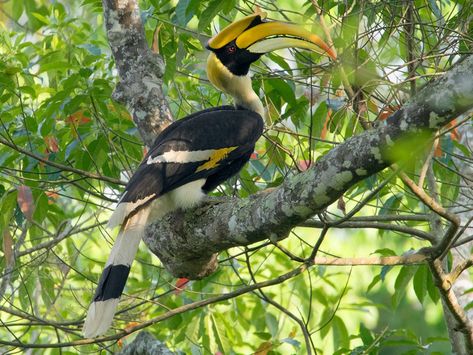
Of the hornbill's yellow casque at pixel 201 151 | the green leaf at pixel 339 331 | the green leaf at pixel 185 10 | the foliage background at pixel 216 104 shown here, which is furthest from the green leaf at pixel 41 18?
the green leaf at pixel 339 331

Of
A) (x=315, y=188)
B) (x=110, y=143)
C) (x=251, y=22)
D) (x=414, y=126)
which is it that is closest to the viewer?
(x=414, y=126)

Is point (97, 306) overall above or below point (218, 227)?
below

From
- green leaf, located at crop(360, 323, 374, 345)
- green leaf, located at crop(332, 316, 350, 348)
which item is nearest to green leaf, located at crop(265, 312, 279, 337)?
green leaf, located at crop(332, 316, 350, 348)

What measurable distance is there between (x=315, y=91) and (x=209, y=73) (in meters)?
0.55

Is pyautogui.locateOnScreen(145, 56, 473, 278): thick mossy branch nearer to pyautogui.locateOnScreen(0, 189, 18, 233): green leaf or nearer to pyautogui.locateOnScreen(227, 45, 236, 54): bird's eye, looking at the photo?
pyautogui.locateOnScreen(0, 189, 18, 233): green leaf

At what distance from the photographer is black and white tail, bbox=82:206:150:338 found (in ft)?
9.54

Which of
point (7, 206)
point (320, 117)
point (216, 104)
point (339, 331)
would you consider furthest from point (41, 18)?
point (339, 331)

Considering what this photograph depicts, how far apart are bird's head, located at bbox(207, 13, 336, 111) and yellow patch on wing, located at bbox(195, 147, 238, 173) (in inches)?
17.7

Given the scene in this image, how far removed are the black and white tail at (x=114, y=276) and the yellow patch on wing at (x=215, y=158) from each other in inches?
14.3

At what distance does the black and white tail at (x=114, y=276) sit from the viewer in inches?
114

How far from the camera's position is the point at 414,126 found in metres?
2.15

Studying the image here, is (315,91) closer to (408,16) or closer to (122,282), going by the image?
(408,16)

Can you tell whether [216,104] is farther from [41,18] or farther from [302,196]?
[302,196]

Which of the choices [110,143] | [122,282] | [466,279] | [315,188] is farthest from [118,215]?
[466,279]
